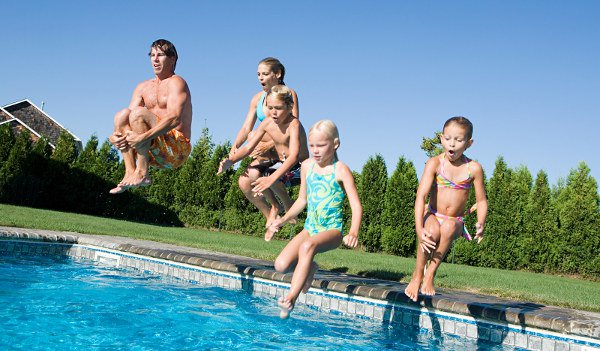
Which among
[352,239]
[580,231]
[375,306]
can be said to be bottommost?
[375,306]

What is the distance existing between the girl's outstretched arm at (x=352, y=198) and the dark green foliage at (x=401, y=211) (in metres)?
13.1

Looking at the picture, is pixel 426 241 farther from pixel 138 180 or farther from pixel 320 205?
pixel 138 180

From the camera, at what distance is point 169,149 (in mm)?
6664

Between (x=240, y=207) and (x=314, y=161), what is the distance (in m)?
16.3

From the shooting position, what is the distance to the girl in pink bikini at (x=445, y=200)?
5.66m

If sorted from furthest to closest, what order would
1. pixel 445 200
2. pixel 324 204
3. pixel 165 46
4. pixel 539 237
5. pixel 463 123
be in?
pixel 539 237
pixel 165 46
pixel 445 200
pixel 463 123
pixel 324 204

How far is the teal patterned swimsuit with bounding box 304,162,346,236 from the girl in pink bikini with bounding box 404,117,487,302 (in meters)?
0.88

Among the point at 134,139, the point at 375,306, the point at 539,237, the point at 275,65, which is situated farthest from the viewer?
the point at 539,237

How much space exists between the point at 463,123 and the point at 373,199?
13224mm

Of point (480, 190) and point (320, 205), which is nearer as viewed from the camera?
point (320, 205)

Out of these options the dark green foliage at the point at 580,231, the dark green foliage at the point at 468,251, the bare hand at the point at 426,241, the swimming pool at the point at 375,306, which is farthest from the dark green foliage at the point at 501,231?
the bare hand at the point at 426,241

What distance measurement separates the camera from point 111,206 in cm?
2345

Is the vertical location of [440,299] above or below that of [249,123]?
below

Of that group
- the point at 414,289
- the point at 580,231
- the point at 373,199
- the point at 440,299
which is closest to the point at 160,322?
the point at 414,289
